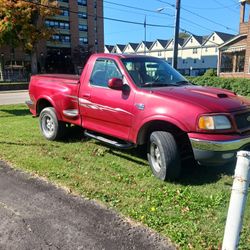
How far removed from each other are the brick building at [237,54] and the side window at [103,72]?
22.8 meters

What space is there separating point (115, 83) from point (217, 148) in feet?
6.31

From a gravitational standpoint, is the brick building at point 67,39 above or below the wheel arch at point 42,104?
above

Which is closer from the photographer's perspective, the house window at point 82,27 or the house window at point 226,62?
the house window at point 226,62

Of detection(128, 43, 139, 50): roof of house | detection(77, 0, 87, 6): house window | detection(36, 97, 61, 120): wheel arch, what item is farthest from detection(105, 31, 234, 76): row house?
detection(36, 97, 61, 120): wheel arch

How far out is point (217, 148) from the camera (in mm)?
4676

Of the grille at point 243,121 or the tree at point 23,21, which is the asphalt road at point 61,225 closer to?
the grille at point 243,121

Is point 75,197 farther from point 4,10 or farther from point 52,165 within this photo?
point 4,10

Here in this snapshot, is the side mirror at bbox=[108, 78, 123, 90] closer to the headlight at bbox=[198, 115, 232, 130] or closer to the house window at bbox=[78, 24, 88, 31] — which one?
the headlight at bbox=[198, 115, 232, 130]

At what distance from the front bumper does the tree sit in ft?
118

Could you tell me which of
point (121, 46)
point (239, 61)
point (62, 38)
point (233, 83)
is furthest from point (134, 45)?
point (233, 83)

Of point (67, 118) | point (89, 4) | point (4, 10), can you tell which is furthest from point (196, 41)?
point (67, 118)

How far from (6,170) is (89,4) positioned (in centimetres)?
6483

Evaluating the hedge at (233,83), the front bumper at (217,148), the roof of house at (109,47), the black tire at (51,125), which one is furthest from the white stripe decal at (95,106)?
the roof of house at (109,47)

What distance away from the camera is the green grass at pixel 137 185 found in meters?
3.80
